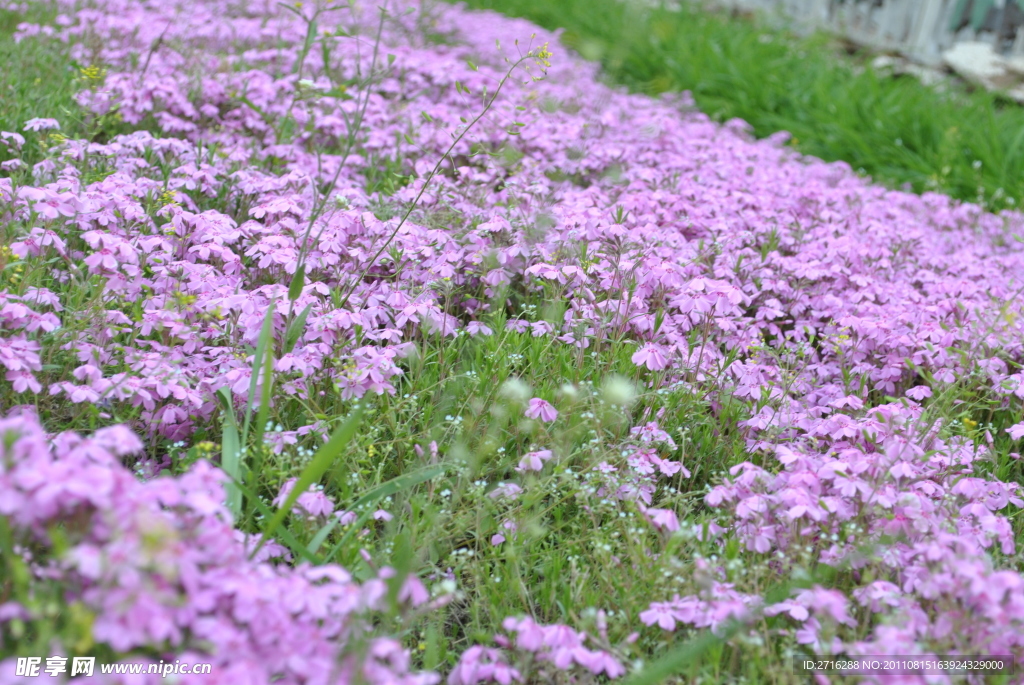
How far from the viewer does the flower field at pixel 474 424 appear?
4.76 feet

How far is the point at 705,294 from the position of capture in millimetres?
3016

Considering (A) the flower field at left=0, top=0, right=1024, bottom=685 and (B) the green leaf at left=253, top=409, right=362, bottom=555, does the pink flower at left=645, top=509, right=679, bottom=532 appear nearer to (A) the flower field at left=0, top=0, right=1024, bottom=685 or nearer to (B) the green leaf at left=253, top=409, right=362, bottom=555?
(A) the flower field at left=0, top=0, right=1024, bottom=685

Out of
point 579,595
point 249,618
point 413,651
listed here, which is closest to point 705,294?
point 579,595

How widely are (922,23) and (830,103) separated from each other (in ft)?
11.6

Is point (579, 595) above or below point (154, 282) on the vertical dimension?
below

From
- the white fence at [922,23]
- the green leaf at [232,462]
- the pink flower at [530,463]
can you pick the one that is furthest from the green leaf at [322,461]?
the white fence at [922,23]

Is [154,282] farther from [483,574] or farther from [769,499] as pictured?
[769,499]

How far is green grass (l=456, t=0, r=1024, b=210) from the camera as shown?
5762mm

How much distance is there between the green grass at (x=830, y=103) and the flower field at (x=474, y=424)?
6.54ft

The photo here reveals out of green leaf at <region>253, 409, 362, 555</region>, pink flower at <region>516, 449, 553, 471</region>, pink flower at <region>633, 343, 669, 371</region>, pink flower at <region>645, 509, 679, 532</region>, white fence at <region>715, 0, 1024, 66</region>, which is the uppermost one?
white fence at <region>715, 0, 1024, 66</region>

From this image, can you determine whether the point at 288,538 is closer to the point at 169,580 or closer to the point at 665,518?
the point at 169,580

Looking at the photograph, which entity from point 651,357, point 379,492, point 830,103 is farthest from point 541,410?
point 830,103

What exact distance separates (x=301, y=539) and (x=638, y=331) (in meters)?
1.44

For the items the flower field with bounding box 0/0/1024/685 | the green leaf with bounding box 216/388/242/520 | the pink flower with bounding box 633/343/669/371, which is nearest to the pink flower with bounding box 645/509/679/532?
the flower field with bounding box 0/0/1024/685
